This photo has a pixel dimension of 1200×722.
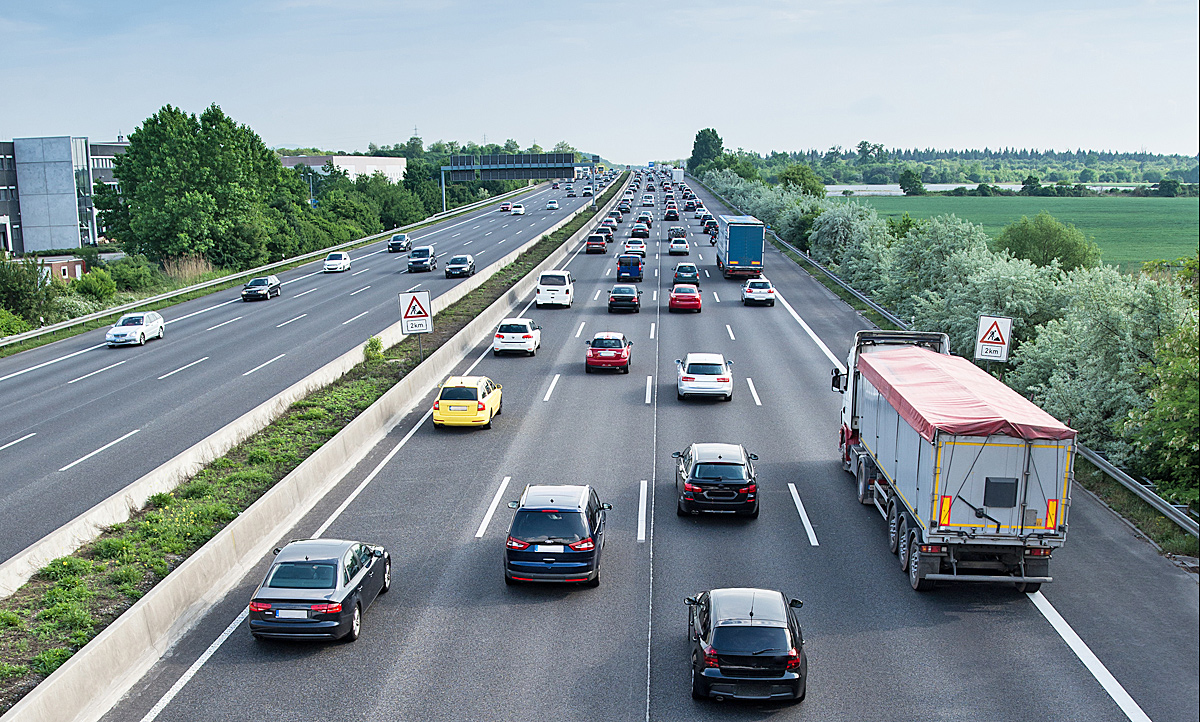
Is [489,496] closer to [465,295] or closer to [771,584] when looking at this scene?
[771,584]

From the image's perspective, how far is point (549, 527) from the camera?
1575 centimetres

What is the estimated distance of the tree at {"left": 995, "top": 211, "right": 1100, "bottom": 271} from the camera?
52.7 m

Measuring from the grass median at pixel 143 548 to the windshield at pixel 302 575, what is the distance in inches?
106

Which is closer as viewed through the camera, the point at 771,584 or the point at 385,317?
the point at 771,584

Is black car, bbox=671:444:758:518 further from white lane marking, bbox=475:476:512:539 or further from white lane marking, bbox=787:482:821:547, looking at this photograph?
white lane marking, bbox=475:476:512:539

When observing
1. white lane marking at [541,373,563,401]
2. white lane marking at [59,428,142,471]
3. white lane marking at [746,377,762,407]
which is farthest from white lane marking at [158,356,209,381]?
white lane marking at [746,377,762,407]

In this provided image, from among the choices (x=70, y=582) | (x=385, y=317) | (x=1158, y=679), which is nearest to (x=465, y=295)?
(x=385, y=317)

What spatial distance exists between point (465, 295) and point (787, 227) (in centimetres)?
3879

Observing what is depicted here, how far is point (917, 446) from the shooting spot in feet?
51.7

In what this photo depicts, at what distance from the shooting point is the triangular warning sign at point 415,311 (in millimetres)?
31891

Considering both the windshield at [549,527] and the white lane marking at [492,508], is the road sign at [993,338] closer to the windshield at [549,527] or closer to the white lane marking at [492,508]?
the white lane marking at [492,508]

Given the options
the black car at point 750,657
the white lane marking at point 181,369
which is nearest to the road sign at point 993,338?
the black car at point 750,657

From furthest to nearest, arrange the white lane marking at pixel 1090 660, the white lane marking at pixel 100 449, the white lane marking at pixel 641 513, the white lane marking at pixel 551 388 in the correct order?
the white lane marking at pixel 551 388
the white lane marking at pixel 100 449
the white lane marking at pixel 641 513
the white lane marking at pixel 1090 660

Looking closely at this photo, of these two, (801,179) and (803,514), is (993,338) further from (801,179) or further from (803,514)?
(801,179)
